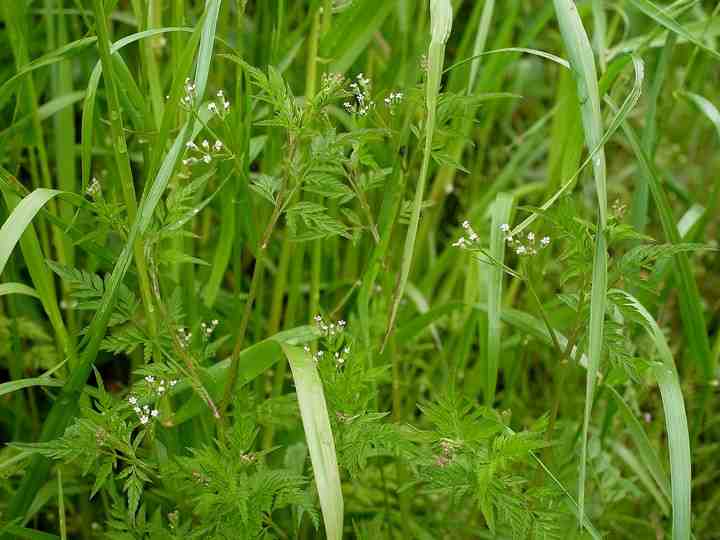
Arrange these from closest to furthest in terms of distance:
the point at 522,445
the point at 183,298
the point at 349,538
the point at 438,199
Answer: the point at 522,445
the point at 183,298
the point at 349,538
the point at 438,199

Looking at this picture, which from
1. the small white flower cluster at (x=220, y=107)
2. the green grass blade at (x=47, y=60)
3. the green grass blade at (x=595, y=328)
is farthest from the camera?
the green grass blade at (x=47, y=60)

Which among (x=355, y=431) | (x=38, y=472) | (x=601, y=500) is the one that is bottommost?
(x=601, y=500)

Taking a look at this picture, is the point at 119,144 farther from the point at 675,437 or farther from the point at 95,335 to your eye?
the point at 675,437

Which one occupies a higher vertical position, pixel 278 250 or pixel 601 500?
pixel 278 250

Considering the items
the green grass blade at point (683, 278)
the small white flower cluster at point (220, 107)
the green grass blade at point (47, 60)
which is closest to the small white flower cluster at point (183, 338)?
the small white flower cluster at point (220, 107)

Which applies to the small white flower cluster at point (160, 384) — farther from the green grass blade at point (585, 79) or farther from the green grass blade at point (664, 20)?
the green grass blade at point (664, 20)

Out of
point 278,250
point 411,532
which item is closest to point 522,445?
point 411,532

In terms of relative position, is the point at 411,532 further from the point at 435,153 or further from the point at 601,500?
the point at 435,153
